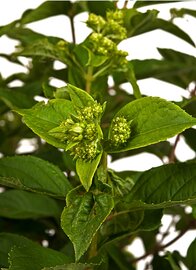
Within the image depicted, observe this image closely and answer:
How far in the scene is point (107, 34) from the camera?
0.65 meters

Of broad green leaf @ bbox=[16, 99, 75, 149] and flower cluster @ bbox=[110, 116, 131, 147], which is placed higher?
broad green leaf @ bbox=[16, 99, 75, 149]

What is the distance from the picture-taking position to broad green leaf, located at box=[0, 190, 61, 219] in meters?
0.72

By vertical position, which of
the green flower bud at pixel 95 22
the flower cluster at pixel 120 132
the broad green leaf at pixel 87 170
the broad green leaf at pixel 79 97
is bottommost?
the broad green leaf at pixel 87 170

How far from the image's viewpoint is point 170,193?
1.74ft

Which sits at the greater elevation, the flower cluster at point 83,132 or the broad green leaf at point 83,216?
the flower cluster at point 83,132

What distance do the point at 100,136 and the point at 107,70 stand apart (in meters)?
0.18

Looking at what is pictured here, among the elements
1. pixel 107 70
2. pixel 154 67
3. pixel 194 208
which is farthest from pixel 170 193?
pixel 154 67

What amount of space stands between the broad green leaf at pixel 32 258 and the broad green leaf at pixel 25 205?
0.16 meters

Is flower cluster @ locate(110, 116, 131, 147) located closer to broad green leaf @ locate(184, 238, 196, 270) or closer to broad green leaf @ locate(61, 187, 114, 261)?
broad green leaf @ locate(61, 187, 114, 261)

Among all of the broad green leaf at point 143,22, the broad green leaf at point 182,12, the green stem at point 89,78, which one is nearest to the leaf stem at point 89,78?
the green stem at point 89,78

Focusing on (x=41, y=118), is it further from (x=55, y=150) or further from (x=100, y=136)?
(x=55, y=150)

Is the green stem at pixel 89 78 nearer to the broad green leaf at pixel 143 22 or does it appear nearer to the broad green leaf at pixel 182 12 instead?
the broad green leaf at pixel 143 22

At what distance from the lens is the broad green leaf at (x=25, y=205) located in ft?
2.37

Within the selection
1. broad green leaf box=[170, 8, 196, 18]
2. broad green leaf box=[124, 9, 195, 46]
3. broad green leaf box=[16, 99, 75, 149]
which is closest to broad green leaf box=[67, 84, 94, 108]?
Result: broad green leaf box=[16, 99, 75, 149]
